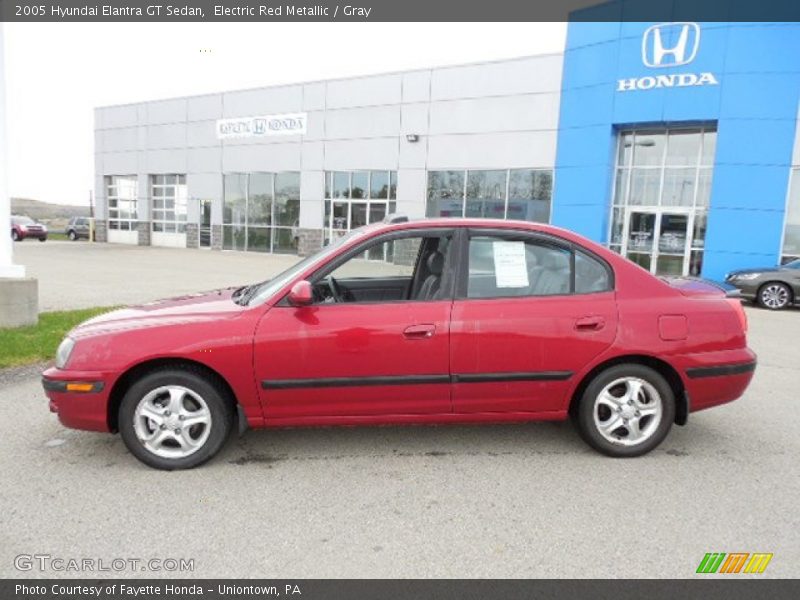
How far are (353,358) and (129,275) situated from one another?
13.7 metres

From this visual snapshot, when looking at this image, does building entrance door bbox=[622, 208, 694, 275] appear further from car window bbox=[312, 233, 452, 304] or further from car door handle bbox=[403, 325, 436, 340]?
car door handle bbox=[403, 325, 436, 340]

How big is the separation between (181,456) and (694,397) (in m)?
3.45

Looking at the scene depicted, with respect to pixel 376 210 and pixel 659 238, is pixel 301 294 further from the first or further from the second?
pixel 376 210

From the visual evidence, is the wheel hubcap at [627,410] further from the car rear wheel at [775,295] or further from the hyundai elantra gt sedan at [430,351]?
the car rear wheel at [775,295]

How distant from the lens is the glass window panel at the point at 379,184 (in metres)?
22.8

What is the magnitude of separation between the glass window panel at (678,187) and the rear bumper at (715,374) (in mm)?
15293

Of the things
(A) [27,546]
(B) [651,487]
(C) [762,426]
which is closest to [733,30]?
(C) [762,426]

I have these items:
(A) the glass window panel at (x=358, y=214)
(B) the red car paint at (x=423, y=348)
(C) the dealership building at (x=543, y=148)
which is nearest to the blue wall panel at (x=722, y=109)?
(C) the dealership building at (x=543, y=148)

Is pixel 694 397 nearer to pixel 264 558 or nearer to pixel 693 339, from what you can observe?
pixel 693 339

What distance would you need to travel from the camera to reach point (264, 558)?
8.96ft

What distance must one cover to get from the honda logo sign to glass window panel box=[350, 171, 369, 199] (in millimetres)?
10945

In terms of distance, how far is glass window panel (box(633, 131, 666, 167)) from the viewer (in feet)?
58.3

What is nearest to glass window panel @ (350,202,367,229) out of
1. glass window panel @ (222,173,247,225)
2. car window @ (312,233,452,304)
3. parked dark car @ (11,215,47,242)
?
glass window panel @ (222,173,247,225)

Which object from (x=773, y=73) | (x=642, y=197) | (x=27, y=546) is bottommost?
(x=27, y=546)
